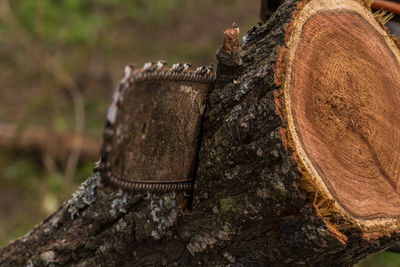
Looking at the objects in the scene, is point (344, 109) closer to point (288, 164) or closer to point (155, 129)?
point (288, 164)

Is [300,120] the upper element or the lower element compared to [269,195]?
upper

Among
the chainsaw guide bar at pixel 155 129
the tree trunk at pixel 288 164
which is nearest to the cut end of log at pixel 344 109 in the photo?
the tree trunk at pixel 288 164

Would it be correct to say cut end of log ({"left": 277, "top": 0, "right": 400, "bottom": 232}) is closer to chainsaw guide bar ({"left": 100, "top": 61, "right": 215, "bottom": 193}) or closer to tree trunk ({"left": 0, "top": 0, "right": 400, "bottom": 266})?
tree trunk ({"left": 0, "top": 0, "right": 400, "bottom": 266})

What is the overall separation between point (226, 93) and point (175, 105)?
0.16 metres

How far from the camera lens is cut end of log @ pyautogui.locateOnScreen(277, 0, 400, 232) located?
A: 1.18m

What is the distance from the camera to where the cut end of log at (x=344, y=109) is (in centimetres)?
118

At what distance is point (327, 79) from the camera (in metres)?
1.27

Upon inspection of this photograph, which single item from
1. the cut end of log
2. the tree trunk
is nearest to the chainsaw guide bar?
the tree trunk

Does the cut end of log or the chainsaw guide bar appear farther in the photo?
the cut end of log

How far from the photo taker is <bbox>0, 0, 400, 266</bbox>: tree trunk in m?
1.15

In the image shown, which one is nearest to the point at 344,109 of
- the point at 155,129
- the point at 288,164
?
the point at 288,164

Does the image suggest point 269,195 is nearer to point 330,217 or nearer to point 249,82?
point 330,217

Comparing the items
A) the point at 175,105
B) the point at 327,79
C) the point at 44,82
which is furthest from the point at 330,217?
the point at 44,82

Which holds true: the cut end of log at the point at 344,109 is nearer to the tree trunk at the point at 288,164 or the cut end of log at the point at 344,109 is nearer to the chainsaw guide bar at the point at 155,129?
the tree trunk at the point at 288,164
